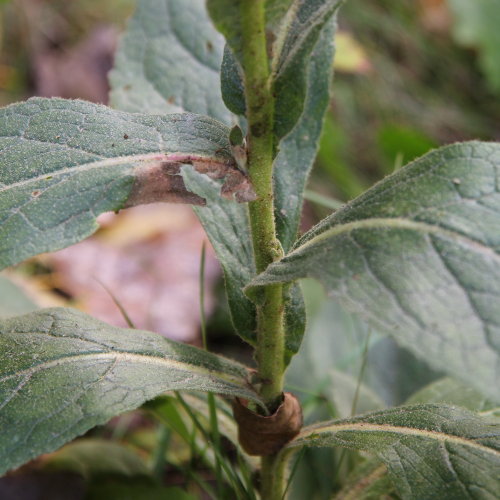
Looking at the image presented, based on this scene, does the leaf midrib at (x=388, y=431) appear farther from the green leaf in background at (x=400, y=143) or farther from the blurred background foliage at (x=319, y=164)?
the green leaf in background at (x=400, y=143)

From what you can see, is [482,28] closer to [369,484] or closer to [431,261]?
[369,484]

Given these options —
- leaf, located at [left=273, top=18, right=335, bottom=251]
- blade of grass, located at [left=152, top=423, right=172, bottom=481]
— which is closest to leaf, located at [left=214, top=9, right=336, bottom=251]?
leaf, located at [left=273, top=18, right=335, bottom=251]

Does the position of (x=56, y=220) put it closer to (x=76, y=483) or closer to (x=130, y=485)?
(x=130, y=485)

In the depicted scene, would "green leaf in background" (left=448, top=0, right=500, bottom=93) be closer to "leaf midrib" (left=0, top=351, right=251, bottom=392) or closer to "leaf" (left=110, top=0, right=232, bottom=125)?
"leaf" (left=110, top=0, right=232, bottom=125)

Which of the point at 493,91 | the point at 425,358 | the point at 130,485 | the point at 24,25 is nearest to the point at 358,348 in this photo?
the point at 130,485

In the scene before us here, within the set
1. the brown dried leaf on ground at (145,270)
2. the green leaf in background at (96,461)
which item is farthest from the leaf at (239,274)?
the brown dried leaf on ground at (145,270)

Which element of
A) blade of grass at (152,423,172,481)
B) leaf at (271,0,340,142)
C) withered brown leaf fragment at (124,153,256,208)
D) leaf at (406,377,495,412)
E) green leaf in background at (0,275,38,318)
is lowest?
blade of grass at (152,423,172,481)

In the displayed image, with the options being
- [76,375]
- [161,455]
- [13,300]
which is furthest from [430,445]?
[13,300]
